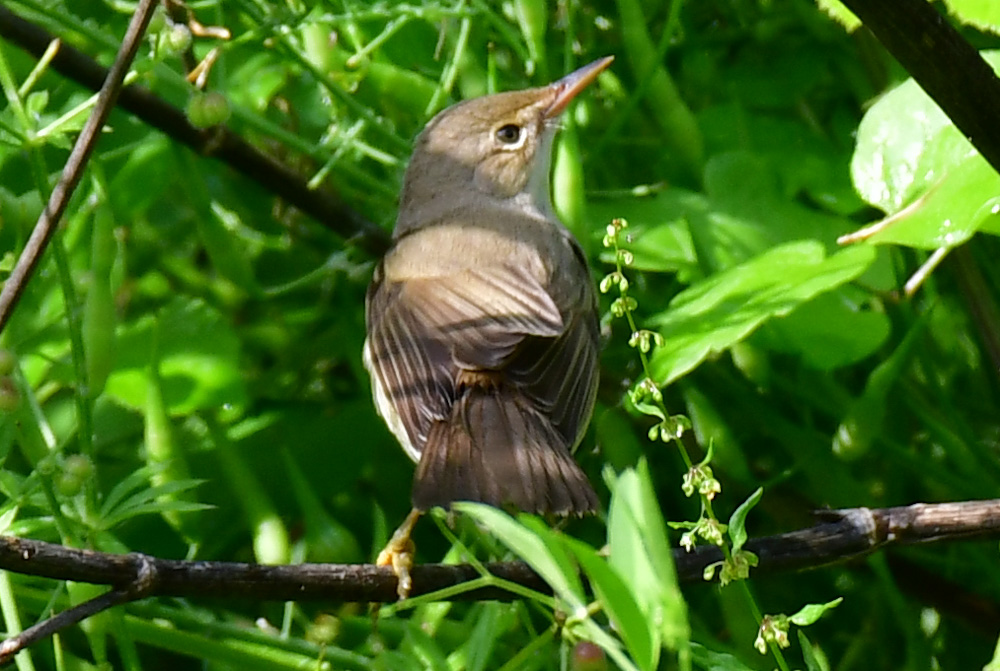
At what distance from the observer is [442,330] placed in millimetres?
2582

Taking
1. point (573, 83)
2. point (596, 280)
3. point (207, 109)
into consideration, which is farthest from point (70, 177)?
point (596, 280)

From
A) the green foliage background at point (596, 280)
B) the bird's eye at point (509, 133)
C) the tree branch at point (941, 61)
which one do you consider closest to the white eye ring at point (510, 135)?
the bird's eye at point (509, 133)

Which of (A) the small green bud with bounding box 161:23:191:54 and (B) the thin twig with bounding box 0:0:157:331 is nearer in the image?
(B) the thin twig with bounding box 0:0:157:331

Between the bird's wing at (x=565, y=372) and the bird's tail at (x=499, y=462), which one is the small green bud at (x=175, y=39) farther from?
the bird's wing at (x=565, y=372)

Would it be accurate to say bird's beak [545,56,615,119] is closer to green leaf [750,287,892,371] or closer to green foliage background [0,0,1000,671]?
green foliage background [0,0,1000,671]

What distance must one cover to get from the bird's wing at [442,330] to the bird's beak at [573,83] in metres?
0.36

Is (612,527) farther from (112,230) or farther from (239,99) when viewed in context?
(239,99)

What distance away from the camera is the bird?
6.82 ft

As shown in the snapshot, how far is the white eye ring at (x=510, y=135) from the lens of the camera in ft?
10.4

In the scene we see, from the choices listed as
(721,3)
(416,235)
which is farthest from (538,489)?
(721,3)

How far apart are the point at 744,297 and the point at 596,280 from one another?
2.22ft

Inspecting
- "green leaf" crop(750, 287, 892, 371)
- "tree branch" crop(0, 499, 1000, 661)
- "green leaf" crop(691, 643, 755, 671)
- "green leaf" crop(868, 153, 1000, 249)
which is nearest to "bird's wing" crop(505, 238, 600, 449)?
"green leaf" crop(750, 287, 892, 371)

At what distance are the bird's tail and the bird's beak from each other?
594 mm

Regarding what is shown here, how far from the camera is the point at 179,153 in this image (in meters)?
2.67
